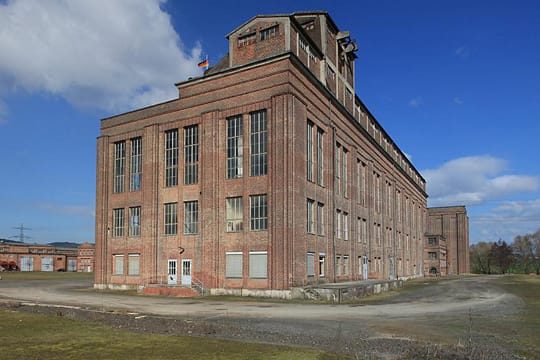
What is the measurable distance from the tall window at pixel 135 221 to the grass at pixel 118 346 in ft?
80.1

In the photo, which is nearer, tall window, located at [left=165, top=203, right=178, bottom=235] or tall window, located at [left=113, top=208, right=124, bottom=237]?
tall window, located at [left=165, top=203, right=178, bottom=235]

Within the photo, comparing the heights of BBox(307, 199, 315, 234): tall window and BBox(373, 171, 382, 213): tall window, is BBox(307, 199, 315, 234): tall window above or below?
below

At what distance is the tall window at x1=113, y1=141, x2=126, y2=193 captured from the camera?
4275 centimetres

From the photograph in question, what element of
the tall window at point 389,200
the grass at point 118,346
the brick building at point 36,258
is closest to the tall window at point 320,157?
the grass at point 118,346

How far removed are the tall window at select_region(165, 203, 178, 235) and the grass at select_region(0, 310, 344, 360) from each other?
21769 mm

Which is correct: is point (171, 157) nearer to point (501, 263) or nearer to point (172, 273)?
point (172, 273)

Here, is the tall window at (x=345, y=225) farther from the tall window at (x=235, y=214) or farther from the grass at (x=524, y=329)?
the grass at (x=524, y=329)

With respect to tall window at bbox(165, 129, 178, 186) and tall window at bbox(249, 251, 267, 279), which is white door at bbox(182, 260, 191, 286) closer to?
tall window at bbox(249, 251, 267, 279)

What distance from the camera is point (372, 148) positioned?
56.1 m

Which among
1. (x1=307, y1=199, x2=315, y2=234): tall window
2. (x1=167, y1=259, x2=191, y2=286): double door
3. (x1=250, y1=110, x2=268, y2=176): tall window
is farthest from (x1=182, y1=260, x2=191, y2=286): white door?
(x1=307, y1=199, x2=315, y2=234): tall window

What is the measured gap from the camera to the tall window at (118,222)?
42094 mm

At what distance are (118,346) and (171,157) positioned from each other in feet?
90.7

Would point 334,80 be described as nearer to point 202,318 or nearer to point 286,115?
point 286,115

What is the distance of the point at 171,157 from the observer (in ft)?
130
